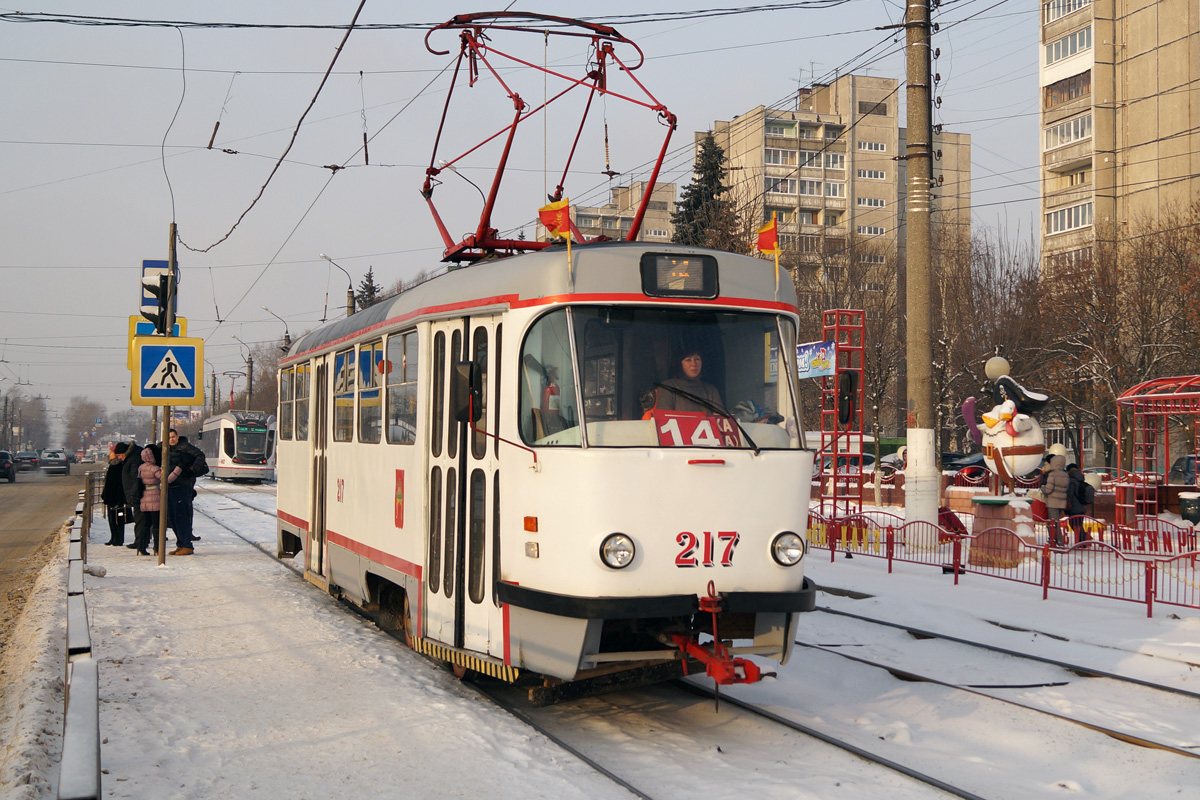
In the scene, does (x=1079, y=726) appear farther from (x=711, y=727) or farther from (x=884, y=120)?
(x=884, y=120)

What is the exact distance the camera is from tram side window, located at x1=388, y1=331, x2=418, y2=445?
8.11 metres

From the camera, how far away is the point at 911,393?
15594 mm

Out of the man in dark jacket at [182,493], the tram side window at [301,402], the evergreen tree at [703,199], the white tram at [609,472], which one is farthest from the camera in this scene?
the evergreen tree at [703,199]

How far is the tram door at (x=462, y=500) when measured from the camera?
6.90m

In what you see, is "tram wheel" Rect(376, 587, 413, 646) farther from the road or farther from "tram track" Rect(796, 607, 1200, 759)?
"tram track" Rect(796, 607, 1200, 759)

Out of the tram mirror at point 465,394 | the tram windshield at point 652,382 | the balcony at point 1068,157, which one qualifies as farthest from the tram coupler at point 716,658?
the balcony at point 1068,157

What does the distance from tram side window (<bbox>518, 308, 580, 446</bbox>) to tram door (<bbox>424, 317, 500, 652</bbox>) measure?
0.99 feet

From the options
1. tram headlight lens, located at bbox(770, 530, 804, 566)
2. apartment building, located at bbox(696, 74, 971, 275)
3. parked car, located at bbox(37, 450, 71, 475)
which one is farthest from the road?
apartment building, located at bbox(696, 74, 971, 275)

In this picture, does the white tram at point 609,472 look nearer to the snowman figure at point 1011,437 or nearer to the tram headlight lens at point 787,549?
the tram headlight lens at point 787,549

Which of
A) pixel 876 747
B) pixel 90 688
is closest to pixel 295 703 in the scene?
pixel 90 688

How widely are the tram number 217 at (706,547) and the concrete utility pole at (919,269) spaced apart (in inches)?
383

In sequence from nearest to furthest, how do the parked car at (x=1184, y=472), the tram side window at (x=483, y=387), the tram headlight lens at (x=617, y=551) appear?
the tram headlight lens at (x=617, y=551)
the tram side window at (x=483, y=387)
the parked car at (x=1184, y=472)

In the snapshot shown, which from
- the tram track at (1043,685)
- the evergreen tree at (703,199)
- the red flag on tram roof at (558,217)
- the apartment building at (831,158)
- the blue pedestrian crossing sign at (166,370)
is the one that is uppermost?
the apartment building at (831,158)

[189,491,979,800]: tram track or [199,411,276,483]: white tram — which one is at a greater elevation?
[199,411,276,483]: white tram
